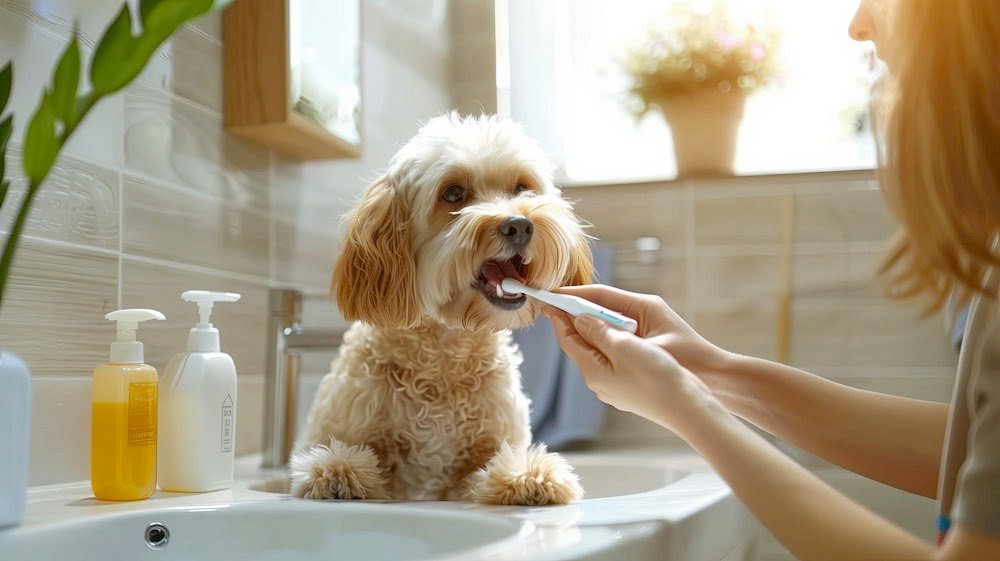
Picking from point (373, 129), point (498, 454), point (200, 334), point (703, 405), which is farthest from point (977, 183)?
point (373, 129)

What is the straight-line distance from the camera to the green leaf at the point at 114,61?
2.12 ft

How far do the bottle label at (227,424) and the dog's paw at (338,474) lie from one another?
130 millimetres

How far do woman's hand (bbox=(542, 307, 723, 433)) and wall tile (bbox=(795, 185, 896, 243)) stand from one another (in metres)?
1.35

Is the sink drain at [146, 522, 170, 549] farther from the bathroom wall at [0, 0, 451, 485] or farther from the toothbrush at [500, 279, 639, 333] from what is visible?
the toothbrush at [500, 279, 639, 333]

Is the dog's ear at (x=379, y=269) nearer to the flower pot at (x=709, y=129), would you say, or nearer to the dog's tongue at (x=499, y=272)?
the dog's tongue at (x=499, y=272)

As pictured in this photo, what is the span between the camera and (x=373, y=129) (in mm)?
2193

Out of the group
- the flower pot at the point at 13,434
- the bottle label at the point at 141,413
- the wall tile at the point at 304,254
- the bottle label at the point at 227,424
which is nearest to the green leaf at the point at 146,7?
the flower pot at the point at 13,434

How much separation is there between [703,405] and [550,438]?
1.33m

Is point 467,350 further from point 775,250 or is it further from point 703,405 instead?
point 775,250

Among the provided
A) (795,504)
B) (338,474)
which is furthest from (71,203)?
(795,504)

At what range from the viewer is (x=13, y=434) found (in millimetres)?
890

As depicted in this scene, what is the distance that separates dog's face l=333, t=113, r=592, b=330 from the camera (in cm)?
119

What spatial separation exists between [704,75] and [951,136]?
5.56 feet

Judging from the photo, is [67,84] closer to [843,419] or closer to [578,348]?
[578,348]
